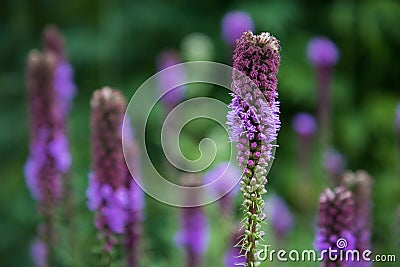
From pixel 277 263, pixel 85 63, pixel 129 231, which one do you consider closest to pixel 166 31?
pixel 85 63

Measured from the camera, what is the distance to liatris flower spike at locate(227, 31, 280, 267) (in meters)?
1.38

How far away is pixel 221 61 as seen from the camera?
18.6 ft

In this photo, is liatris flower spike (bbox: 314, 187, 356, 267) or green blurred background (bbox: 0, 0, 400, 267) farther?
green blurred background (bbox: 0, 0, 400, 267)

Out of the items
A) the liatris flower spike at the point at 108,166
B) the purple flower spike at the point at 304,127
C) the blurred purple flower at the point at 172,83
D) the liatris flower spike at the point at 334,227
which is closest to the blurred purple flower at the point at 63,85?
the blurred purple flower at the point at 172,83

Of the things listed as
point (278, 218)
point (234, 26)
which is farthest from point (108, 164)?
point (278, 218)

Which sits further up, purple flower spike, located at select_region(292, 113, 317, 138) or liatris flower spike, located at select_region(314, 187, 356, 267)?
purple flower spike, located at select_region(292, 113, 317, 138)

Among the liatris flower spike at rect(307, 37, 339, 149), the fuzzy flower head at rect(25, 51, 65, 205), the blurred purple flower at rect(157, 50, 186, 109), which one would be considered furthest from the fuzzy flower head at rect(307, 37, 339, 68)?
the fuzzy flower head at rect(25, 51, 65, 205)

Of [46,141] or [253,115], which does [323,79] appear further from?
[253,115]

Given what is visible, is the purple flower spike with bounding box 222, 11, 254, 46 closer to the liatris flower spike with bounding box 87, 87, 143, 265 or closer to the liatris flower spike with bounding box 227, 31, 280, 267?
the liatris flower spike with bounding box 87, 87, 143, 265

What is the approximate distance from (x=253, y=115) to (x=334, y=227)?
1.88 ft

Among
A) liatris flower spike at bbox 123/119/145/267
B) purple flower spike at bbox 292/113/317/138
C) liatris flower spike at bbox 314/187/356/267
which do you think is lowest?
liatris flower spike at bbox 314/187/356/267

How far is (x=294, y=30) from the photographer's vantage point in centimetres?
604

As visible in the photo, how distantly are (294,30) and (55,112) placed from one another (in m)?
3.56

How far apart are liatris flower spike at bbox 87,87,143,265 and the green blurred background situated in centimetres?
274
